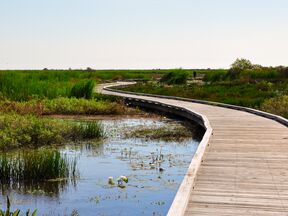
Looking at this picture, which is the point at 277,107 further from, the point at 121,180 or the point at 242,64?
the point at 242,64

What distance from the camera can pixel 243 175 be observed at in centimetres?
727

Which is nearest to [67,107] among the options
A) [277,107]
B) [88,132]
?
[88,132]

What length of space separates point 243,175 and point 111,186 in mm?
2412

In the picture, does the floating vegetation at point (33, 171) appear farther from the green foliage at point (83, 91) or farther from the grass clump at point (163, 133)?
the green foliage at point (83, 91)

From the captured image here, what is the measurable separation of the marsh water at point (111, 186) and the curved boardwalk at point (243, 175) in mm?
887

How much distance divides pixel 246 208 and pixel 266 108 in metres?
13.5

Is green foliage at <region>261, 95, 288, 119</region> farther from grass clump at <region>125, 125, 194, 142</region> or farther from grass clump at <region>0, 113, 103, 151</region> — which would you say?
grass clump at <region>0, 113, 103, 151</region>

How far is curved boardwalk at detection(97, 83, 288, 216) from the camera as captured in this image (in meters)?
5.71

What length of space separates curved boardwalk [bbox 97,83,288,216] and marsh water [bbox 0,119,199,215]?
0.89m

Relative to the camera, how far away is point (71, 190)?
835 centimetres

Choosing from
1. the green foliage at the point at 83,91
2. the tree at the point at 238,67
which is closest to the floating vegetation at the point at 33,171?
the green foliage at the point at 83,91

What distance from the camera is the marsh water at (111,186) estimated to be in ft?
24.5

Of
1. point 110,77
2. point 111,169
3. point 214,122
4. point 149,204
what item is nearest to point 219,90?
point 214,122

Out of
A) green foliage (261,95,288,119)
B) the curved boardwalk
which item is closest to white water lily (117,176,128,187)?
the curved boardwalk
